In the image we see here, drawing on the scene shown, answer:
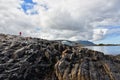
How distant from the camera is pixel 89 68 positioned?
32.6 meters

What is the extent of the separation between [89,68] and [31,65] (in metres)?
8.64

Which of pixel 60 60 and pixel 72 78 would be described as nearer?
pixel 72 78

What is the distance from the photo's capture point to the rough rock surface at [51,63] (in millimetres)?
32344

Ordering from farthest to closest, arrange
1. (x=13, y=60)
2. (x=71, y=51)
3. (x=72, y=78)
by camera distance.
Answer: (x=71, y=51) < (x=13, y=60) < (x=72, y=78)

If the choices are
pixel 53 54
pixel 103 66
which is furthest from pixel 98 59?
pixel 53 54

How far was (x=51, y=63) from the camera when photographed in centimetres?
3503

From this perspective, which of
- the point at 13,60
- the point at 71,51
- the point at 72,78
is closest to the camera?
the point at 72,78

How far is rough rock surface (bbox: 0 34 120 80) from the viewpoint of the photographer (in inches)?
1273

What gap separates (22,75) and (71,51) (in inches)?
346

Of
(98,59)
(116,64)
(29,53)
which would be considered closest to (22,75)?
(29,53)

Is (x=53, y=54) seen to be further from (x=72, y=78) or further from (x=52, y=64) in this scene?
(x=72, y=78)

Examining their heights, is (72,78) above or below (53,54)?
below

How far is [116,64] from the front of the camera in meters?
35.3

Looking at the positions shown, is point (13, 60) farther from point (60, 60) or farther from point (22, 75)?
point (60, 60)
